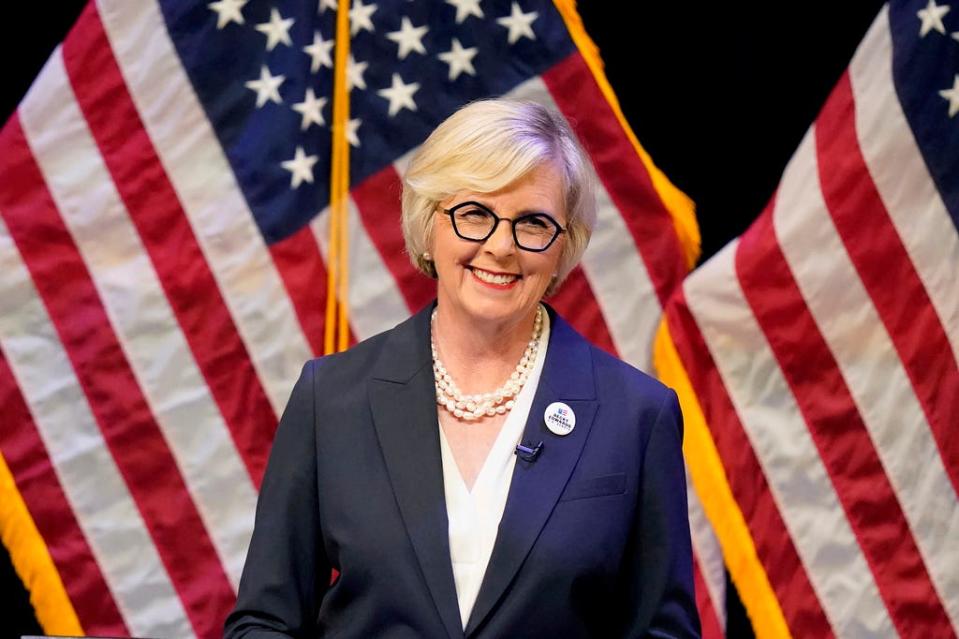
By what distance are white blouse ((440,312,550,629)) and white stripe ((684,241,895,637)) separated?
3.17 feet

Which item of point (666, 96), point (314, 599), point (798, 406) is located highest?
point (666, 96)

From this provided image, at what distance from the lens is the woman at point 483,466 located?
149 cm

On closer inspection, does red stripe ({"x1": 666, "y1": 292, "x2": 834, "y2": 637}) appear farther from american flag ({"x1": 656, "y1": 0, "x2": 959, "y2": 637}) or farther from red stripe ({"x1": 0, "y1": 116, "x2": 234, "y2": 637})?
red stripe ({"x1": 0, "y1": 116, "x2": 234, "y2": 637})

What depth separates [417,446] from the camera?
1.57m

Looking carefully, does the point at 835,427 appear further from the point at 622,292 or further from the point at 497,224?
Result: the point at 497,224

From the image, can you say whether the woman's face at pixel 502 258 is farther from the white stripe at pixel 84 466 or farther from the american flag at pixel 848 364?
the white stripe at pixel 84 466

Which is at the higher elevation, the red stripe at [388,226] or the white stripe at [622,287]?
the red stripe at [388,226]

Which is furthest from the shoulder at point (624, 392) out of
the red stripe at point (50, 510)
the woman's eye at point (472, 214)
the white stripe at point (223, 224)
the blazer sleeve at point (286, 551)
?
the red stripe at point (50, 510)

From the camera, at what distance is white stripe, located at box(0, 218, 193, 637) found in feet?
8.63

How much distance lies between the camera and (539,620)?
4.84 ft

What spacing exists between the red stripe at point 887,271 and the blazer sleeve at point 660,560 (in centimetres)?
100

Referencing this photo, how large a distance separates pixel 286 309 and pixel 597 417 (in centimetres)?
118

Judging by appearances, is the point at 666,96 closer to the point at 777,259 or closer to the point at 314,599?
the point at 777,259

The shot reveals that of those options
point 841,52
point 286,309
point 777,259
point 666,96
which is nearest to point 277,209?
point 286,309
